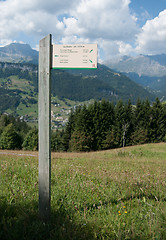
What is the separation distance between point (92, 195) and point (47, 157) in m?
1.55

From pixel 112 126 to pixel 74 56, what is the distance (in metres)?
43.1

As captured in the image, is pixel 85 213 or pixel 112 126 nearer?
pixel 85 213

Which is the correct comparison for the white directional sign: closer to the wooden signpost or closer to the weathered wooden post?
the wooden signpost

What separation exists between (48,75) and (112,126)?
43.2 metres

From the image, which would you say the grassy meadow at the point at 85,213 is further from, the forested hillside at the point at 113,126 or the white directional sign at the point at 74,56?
the forested hillside at the point at 113,126

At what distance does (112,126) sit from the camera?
45.6 m

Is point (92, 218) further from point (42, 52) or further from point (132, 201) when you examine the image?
point (42, 52)

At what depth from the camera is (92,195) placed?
4039mm

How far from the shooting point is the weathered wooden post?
10.4 ft

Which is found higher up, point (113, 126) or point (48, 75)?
point (48, 75)

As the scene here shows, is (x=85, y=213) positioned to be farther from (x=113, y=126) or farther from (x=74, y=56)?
(x=113, y=126)

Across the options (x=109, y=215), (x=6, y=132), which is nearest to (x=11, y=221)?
(x=109, y=215)

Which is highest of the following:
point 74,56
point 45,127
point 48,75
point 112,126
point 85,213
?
point 74,56

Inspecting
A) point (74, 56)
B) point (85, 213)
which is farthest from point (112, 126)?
point (74, 56)
